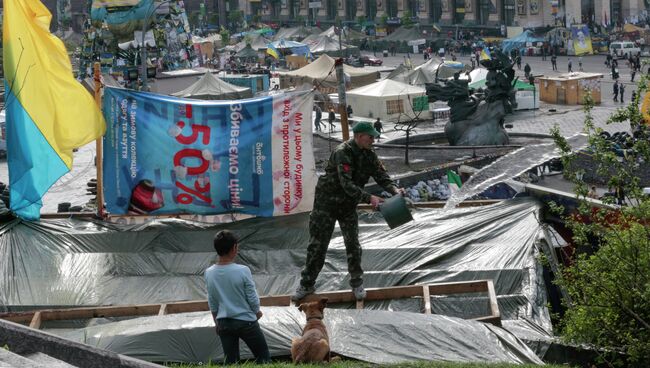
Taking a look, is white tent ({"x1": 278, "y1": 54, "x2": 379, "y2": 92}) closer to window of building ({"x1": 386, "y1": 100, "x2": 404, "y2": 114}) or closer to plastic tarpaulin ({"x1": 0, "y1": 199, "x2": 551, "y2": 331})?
window of building ({"x1": 386, "y1": 100, "x2": 404, "y2": 114})

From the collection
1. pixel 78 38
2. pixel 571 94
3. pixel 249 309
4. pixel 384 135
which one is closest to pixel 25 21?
pixel 249 309

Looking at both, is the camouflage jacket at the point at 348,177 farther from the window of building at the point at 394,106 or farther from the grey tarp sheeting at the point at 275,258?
the window of building at the point at 394,106

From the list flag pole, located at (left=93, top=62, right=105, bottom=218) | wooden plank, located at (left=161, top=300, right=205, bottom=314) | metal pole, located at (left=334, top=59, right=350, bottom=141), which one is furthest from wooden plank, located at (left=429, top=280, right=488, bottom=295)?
flag pole, located at (left=93, top=62, right=105, bottom=218)

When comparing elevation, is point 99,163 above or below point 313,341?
above

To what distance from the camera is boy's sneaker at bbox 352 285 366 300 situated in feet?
31.6

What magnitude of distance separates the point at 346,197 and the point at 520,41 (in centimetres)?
6467

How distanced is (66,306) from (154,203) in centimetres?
264

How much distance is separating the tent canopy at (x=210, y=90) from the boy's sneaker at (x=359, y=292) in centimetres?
3420

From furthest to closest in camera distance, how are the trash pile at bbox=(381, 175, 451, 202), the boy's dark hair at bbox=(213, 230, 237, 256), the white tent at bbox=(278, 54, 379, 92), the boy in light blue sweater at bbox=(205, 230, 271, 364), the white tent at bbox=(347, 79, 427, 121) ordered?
the white tent at bbox=(278, 54, 379, 92), the white tent at bbox=(347, 79, 427, 121), the trash pile at bbox=(381, 175, 451, 202), the boy in light blue sweater at bbox=(205, 230, 271, 364), the boy's dark hair at bbox=(213, 230, 237, 256)

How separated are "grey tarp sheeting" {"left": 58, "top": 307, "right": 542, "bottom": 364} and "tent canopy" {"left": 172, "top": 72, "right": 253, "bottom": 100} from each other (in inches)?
1385

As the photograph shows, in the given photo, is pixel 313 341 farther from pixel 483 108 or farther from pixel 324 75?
pixel 324 75

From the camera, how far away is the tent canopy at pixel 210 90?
144ft

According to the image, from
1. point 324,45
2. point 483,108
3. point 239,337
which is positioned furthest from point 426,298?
point 324,45

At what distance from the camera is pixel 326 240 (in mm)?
9914
